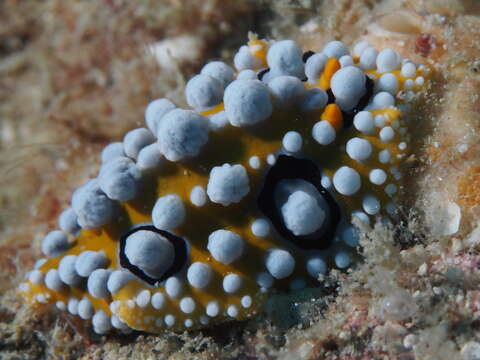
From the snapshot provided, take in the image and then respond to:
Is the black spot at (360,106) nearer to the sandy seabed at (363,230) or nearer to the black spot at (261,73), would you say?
the sandy seabed at (363,230)

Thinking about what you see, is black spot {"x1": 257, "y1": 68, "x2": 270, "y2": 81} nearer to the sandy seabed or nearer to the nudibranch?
the nudibranch

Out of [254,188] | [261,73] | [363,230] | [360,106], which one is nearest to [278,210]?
[254,188]

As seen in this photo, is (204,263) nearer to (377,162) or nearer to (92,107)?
(377,162)

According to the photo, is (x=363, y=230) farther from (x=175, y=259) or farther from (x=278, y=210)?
(x=175, y=259)

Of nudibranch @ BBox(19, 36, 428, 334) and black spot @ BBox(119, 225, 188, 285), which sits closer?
nudibranch @ BBox(19, 36, 428, 334)

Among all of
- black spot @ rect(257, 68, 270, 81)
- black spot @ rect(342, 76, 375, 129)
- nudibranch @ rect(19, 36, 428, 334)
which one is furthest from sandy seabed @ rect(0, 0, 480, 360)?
black spot @ rect(257, 68, 270, 81)

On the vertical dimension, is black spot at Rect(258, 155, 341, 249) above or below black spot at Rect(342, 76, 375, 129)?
below
